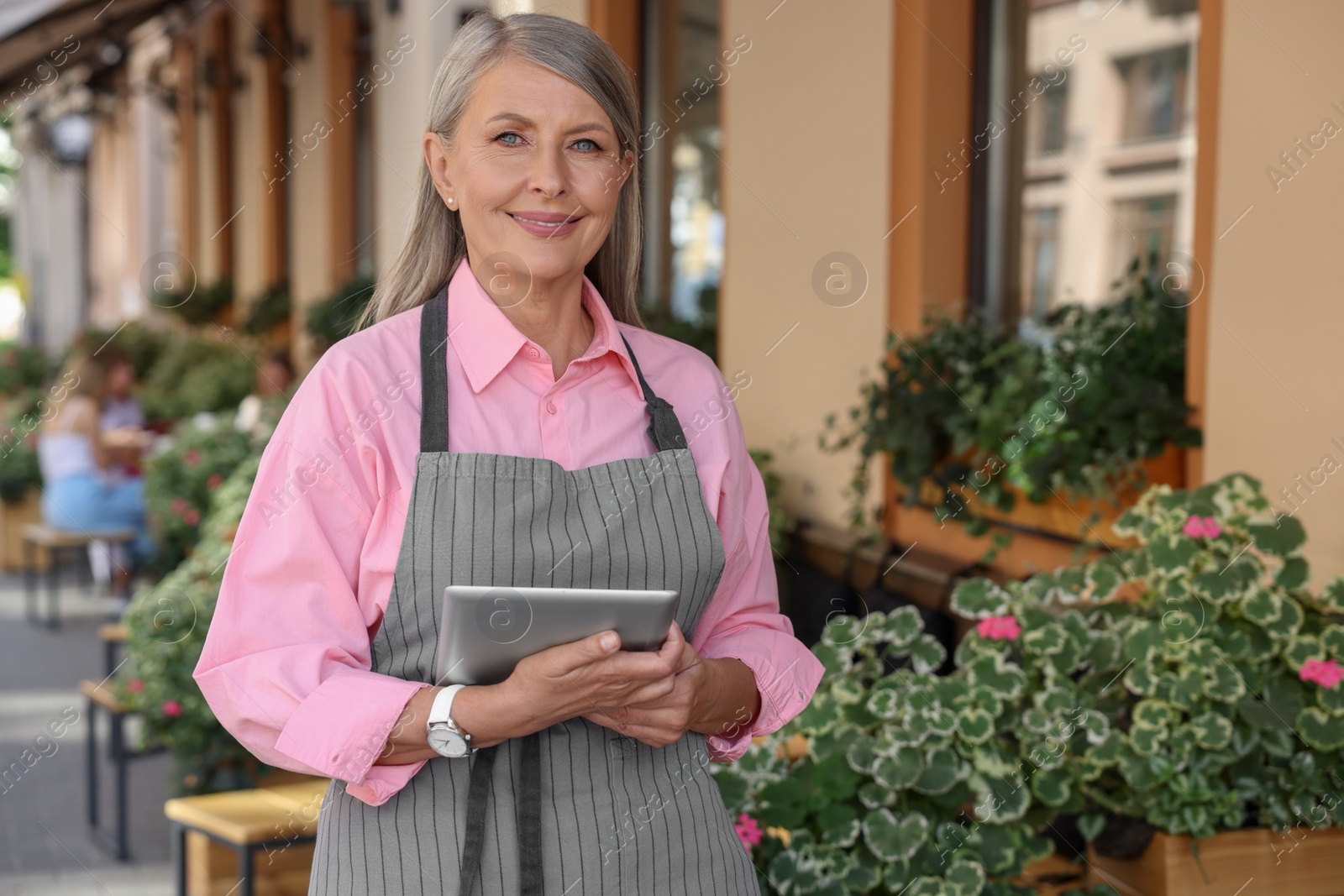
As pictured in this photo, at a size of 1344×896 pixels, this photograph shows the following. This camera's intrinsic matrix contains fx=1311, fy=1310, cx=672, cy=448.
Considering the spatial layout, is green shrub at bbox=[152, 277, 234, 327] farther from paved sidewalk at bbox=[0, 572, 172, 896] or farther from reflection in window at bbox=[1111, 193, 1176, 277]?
reflection in window at bbox=[1111, 193, 1176, 277]

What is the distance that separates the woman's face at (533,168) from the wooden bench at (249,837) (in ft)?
6.21

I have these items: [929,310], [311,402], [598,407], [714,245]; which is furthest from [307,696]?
[714,245]

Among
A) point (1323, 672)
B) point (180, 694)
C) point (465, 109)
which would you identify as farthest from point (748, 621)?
point (180, 694)

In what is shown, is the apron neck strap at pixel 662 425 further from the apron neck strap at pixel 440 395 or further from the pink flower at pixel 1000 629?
the pink flower at pixel 1000 629

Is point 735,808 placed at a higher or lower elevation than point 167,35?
lower

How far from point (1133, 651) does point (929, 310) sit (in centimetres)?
194

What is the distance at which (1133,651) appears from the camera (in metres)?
2.31

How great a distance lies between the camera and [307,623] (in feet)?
4.42

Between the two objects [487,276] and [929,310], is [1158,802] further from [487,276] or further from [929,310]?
[929,310]

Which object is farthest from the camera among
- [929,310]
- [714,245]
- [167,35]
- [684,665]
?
[167,35]

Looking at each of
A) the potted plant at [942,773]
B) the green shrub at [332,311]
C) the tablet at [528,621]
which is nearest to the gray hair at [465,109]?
the tablet at [528,621]

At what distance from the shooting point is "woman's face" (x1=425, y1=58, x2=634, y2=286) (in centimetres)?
146

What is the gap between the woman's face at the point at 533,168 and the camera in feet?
4.80

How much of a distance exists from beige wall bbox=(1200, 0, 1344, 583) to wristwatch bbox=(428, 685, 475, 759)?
199 cm
